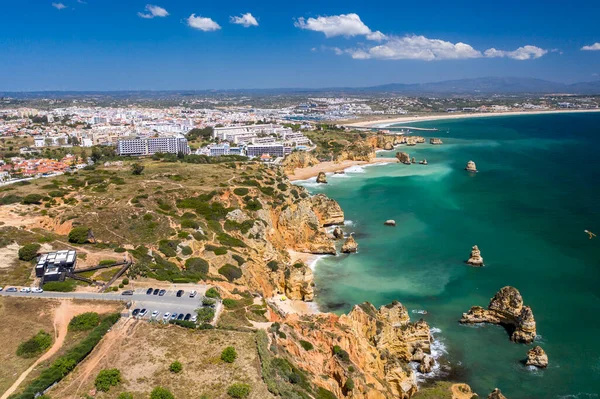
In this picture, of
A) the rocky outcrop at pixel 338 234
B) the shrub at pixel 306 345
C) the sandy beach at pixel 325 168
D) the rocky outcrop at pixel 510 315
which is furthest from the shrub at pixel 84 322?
the sandy beach at pixel 325 168

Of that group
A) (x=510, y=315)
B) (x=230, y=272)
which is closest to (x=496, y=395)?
(x=510, y=315)

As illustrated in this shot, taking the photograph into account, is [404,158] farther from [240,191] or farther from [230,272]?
[230,272]

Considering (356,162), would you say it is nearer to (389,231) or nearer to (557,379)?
(389,231)

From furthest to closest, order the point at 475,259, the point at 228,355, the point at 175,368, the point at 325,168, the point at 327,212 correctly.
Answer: the point at 325,168 → the point at 327,212 → the point at 475,259 → the point at 228,355 → the point at 175,368

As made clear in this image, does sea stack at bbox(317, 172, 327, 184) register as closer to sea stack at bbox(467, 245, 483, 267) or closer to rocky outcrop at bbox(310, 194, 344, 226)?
rocky outcrop at bbox(310, 194, 344, 226)

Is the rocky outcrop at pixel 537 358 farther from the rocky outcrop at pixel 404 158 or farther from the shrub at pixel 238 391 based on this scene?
the rocky outcrop at pixel 404 158

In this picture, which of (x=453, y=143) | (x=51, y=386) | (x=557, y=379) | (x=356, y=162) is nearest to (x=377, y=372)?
(x=557, y=379)
